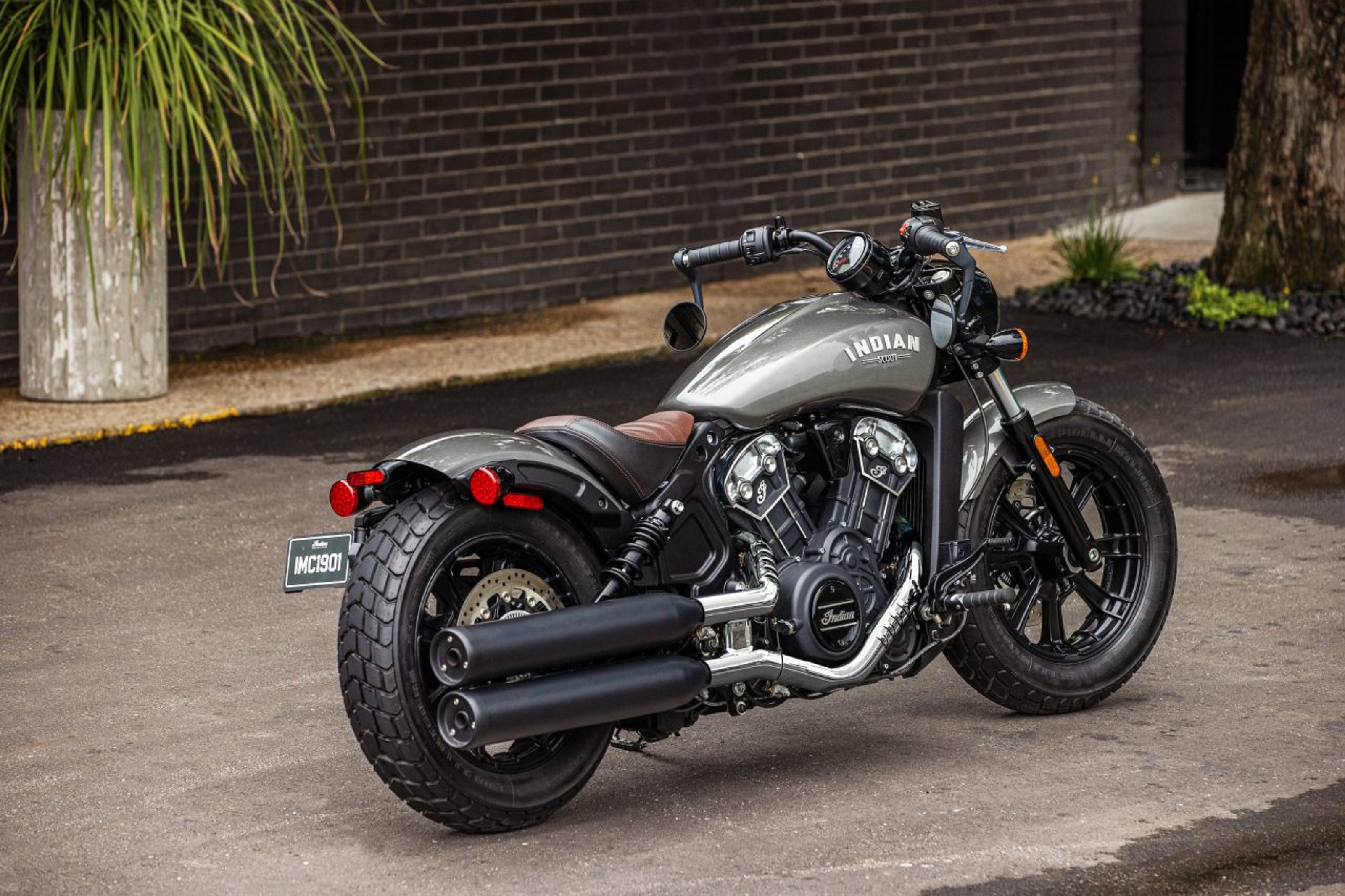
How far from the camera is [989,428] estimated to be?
5621 millimetres

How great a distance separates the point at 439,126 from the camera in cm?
1223

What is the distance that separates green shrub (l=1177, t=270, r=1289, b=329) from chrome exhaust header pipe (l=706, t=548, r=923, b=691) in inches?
275

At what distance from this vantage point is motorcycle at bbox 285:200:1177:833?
15.6 ft

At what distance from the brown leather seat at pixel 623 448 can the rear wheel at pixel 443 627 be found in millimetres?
177

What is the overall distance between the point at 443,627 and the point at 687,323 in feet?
3.29

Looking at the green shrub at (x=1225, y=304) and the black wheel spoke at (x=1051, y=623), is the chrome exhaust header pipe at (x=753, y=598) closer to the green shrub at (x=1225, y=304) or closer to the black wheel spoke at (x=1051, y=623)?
the black wheel spoke at (x=1051, y=623)

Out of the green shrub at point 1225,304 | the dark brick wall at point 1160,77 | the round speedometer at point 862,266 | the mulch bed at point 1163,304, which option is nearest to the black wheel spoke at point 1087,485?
the round speedometer at point 862,266

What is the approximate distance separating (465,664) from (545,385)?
609cm

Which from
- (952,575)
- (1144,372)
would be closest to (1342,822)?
(952,575)

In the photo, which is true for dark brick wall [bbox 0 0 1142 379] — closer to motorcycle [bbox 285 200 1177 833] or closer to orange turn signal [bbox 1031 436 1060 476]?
motorcycle [bbox 285 200 1177 833]

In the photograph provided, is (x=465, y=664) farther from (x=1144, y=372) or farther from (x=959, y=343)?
(x=1144, y=372)

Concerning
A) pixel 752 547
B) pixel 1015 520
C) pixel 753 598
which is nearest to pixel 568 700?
pixel 753 598

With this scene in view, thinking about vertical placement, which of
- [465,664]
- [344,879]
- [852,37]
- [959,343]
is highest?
[852,37]

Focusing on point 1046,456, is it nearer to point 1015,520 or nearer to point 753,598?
point 1015,520
